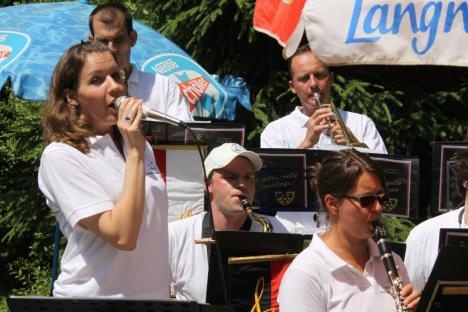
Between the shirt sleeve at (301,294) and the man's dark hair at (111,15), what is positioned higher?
the man's dark hair at (111,15)

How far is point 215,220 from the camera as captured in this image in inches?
199

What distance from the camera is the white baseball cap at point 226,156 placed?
5051 mm

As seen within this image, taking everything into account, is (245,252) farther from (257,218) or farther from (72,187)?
(72,187)

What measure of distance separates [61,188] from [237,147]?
58.8 inches

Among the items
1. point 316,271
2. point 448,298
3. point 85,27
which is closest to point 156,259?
point 316,271

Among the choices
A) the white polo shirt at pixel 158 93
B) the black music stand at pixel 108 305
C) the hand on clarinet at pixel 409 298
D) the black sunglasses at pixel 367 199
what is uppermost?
the white polo shirt at pixel 158 93

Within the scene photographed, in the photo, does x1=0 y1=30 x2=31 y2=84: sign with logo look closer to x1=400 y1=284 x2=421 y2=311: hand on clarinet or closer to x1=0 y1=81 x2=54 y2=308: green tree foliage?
x1=0 y1=81 x2=54 y2=308: green tree foliage

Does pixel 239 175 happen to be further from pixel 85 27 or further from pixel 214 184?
pixel 85 27

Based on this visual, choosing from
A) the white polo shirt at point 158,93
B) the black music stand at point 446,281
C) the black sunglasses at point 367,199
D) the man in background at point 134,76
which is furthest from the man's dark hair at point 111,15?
the black music stand at point 446,281

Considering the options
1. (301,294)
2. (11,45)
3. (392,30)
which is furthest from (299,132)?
(301,294)

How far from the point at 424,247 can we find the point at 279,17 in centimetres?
166

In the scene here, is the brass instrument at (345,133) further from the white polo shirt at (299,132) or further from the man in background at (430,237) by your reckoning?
the man in background at (430,237)

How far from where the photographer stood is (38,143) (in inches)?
341

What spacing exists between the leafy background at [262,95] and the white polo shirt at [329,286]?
4315 millimetres
